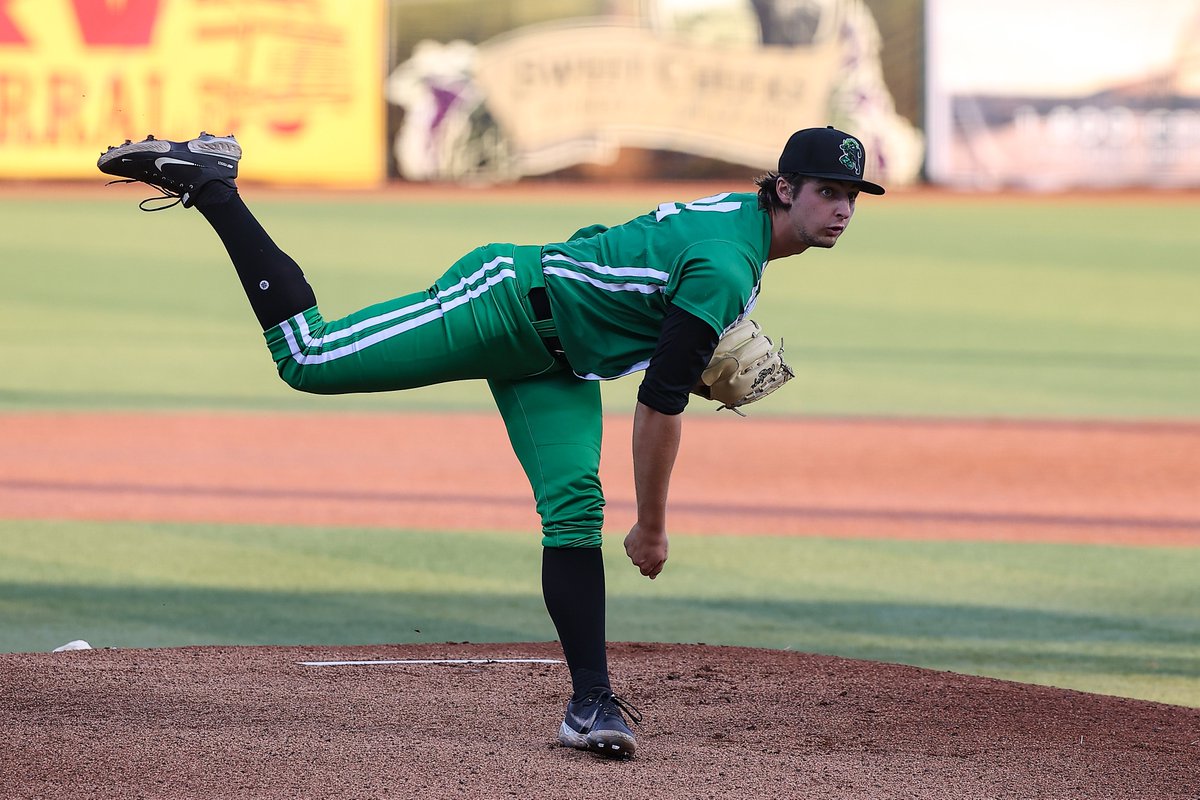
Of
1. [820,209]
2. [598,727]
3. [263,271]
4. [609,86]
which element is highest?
[820,209]

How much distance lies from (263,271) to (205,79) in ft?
67.3

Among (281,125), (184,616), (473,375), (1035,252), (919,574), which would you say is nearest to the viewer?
(473,375)

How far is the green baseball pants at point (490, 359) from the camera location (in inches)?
158

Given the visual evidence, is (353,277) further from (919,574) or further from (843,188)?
(843,188)

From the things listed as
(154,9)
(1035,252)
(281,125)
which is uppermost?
(154,9)

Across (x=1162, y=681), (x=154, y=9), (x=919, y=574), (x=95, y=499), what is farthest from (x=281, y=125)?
(x=1162, y=681)

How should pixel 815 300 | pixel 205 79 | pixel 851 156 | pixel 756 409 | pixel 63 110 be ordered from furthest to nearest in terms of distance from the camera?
pixel 205 79 < pixel 63 110 < pixel 815 300 < pixel 756 409 < pixel 851 156

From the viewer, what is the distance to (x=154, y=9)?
23.8m

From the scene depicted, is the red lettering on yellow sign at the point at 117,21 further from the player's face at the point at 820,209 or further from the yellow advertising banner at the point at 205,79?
the player's face at the point at 820,209

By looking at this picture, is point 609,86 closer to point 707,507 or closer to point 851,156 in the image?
point 707,507

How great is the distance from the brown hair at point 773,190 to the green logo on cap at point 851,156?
11 centimetres

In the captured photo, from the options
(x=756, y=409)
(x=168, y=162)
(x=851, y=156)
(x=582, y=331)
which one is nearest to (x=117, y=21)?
(x=756, y=409)

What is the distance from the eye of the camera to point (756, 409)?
12227 millimetres

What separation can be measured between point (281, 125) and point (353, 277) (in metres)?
6.05
